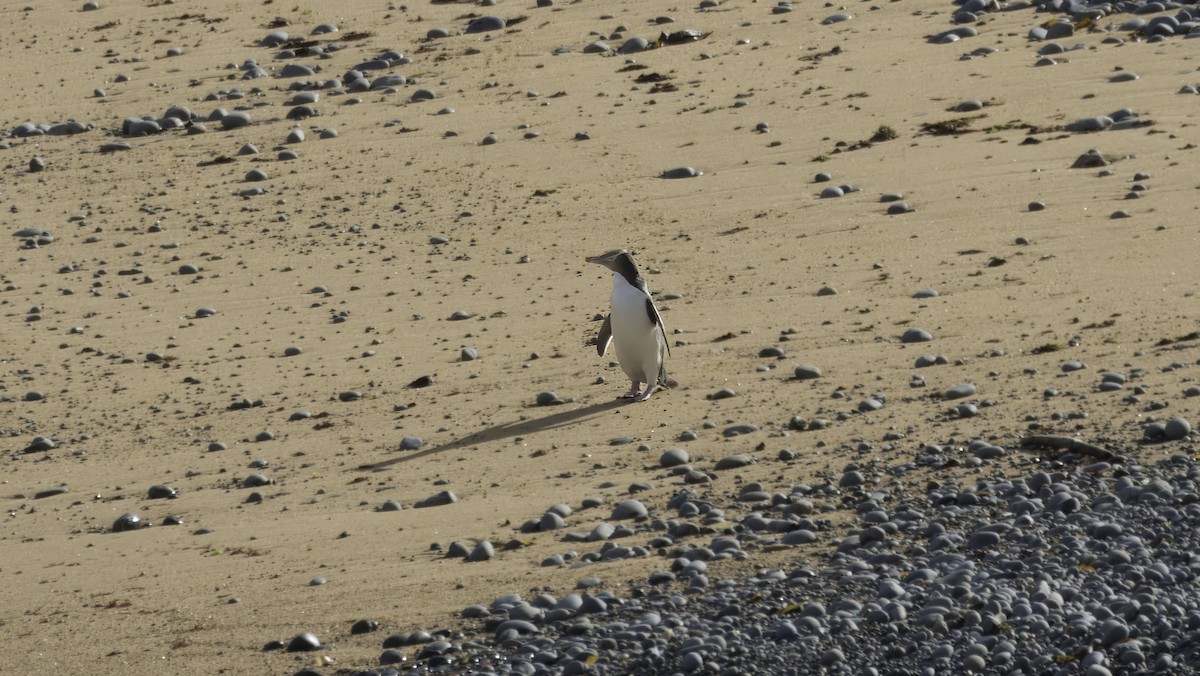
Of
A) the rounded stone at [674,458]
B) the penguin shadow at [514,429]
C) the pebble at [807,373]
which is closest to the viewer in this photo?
the rounded stone at [674,458]

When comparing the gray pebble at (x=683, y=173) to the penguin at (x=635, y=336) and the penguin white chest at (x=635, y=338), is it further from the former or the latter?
the penguin white chest at (x=635, y=338)

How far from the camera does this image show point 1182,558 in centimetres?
618

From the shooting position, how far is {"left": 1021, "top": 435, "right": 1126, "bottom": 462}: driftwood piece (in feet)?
23.1

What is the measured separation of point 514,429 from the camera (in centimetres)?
834

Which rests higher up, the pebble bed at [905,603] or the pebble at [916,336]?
the pebble bed at [905,603]

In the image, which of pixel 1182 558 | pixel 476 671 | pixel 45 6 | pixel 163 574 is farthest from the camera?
pixel 45 6

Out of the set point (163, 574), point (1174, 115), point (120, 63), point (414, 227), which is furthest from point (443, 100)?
point (163, 574)

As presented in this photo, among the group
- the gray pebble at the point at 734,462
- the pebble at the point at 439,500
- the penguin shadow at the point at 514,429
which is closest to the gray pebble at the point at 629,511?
the gray pebble at the point at 734,462

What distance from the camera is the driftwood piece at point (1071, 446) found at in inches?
277

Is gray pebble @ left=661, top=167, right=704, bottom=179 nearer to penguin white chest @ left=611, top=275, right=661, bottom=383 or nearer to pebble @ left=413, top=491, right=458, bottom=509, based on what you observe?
penguin white chest @ left=611, top=275, right=661, bottom=383

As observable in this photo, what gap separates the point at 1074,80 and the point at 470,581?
373 inches

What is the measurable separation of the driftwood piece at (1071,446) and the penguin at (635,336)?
2167mm

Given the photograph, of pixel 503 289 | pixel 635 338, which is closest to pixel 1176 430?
pixel 635 338

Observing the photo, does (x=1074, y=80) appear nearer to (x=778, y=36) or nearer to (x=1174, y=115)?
(x=1174, y=115)
